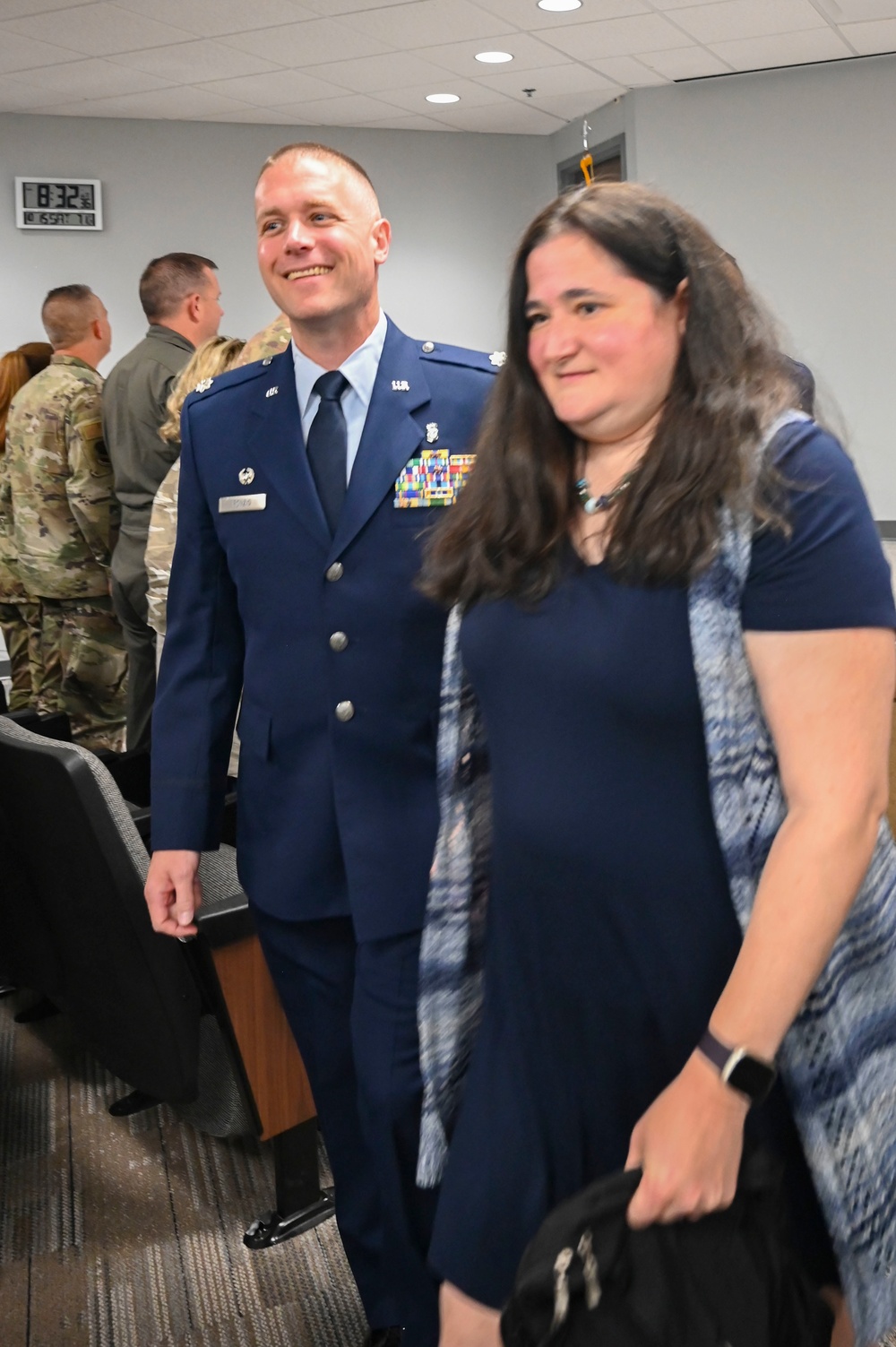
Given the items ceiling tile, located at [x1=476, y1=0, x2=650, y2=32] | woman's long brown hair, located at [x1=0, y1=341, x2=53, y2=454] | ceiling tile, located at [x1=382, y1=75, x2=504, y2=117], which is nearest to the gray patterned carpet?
woman's long brown hair, located at [x1=0, y1=341, x2=53, y2=454]

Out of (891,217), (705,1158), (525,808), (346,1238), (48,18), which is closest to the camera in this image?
(705,1158)

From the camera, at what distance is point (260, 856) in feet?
5.55

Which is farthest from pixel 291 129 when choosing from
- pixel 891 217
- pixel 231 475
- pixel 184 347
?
pixel 231 475

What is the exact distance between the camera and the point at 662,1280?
0.96 meters

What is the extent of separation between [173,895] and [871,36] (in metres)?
5.94

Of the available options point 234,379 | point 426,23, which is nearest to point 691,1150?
point 234,379

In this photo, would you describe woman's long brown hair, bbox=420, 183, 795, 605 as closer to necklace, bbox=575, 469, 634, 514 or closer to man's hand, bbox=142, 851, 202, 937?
necklace, bbox=575, 469, 634, 514

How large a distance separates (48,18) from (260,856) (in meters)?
5.13

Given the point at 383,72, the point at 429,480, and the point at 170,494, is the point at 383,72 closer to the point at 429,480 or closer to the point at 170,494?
the point at 170,494

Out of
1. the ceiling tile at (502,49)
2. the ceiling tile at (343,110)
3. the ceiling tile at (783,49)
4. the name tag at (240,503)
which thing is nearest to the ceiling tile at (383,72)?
the ceiling tile at (502,49)

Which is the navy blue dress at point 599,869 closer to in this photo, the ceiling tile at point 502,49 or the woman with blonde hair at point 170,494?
the woman with blonde hair at point 170,494

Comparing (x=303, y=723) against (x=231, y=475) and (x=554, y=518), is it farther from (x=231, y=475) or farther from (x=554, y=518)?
(x=554, y=518)

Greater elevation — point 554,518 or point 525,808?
point 554,518

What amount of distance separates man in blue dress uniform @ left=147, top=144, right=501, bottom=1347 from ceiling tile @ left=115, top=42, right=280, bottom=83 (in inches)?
199
